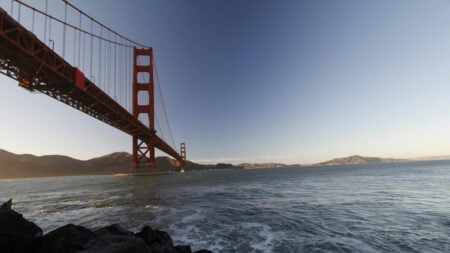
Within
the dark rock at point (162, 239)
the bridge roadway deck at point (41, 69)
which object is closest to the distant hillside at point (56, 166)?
the bridge roadway deck at point (41, 69)

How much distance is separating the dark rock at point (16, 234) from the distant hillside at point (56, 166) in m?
113

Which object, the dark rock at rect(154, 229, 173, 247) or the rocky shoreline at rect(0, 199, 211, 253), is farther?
the dark rock at rect(154, 229, 173, 247)

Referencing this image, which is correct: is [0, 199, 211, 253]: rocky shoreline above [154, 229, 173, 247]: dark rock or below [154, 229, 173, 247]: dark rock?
above

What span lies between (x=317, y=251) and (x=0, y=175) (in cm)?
16321

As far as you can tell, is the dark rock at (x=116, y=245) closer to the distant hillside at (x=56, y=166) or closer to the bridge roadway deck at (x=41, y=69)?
the bridge roadway deck at (x=41, y=69)

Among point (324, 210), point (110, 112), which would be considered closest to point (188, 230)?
point (324, 210)

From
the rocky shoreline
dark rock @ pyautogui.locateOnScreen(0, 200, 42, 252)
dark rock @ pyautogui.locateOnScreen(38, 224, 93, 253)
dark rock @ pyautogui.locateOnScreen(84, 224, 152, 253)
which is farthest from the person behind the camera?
dark rock @ pyautogui.locateOnScreen(0, 200, 42, 252)

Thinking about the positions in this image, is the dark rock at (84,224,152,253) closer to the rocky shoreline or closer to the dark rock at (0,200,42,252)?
the rocky shoreline

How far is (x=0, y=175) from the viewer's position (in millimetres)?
114062

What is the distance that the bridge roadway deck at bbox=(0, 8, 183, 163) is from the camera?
45.4 ft

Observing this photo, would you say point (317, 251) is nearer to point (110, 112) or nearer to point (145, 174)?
point (110, 112)

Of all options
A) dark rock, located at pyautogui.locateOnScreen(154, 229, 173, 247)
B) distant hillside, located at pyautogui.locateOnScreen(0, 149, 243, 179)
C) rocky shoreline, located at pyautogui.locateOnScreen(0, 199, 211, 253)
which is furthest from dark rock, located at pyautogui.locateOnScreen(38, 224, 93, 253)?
distant hillside, located at pyautogui.locateOnScreen(0, 149, 243, 179)

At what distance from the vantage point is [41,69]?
17.2m

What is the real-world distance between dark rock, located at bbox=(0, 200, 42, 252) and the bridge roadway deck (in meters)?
12.6
